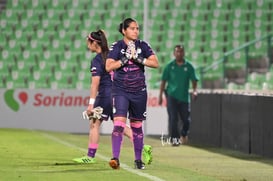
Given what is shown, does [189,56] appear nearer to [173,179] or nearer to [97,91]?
[97,91]

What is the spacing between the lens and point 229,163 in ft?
49.1

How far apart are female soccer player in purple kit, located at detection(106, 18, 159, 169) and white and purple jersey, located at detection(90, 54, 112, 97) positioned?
1.08m

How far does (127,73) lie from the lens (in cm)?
1219

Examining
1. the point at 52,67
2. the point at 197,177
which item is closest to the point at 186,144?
the point at 197,177

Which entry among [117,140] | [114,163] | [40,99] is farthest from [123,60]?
[40,99]

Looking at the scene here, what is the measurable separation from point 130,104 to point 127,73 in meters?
0.40

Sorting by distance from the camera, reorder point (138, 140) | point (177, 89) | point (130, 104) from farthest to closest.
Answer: point (177, 89) < point (138, 140) < point (130, 104)

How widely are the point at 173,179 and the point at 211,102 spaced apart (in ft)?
33.2

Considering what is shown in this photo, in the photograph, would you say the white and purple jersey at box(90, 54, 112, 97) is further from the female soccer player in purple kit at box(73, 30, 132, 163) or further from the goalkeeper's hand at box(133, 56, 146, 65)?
the goalkeeper's hand at box(133, 56, 146, 65)

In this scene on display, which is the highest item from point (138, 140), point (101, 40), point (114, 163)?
point (101, 40)

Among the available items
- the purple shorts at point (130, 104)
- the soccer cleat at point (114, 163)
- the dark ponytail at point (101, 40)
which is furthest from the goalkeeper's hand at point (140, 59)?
the dark ponytail at point (101, 40)

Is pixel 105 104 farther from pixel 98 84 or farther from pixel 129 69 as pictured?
pixel 129 69

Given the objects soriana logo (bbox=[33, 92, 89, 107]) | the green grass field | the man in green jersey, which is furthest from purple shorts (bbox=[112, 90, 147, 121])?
soriana logo (bbox=[33, 92, 89, 107])

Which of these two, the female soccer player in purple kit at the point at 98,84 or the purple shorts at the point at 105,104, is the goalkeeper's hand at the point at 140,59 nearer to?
the female soccer player in purple kit at the point at 98,84
